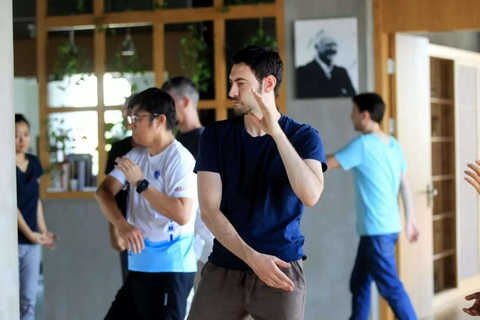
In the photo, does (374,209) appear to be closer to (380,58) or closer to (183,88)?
(380,58)

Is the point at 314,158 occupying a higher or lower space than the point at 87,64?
lower

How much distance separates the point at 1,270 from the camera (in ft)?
9.78

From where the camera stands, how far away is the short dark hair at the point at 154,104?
3760mm

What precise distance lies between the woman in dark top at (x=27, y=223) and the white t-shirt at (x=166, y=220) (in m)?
1.55

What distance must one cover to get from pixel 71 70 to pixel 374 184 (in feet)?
8.73

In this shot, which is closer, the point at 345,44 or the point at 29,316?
the point at 29,316

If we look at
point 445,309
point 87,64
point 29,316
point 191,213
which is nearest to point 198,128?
point 191,213

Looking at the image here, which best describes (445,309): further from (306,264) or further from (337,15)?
(337,15)

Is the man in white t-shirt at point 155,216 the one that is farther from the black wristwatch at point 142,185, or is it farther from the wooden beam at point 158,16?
the wooden beam at point 158,16

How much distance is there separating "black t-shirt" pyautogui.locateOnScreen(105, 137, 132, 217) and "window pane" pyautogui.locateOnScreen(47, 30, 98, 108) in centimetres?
227

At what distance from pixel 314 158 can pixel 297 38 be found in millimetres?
3259

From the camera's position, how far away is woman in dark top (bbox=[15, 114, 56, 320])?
5062 mm

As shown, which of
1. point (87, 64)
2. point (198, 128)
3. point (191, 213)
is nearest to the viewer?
point (191, 213)

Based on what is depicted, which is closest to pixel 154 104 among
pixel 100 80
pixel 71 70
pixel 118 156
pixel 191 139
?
pixel 118 156
